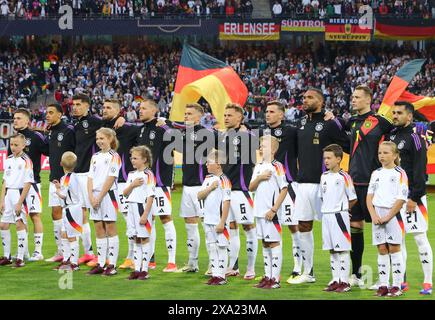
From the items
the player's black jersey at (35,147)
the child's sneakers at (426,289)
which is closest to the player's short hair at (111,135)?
the player's black jersey at (35,147)

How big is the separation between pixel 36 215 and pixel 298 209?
13.8ft

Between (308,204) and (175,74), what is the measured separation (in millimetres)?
32402

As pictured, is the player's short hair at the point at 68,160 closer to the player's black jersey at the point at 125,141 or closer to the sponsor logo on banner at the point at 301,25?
the player's black jersey at the point at 125,141

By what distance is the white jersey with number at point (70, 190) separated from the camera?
12945mm

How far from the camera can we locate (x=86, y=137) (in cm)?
1370

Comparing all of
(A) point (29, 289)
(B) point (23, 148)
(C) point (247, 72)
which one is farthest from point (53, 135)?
(C) point (247, 72)

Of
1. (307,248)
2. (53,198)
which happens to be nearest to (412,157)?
(307,248)

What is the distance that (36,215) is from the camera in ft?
45.9

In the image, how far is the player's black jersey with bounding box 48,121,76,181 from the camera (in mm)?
13656

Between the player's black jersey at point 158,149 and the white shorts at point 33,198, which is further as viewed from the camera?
the white shorts at point 33,198

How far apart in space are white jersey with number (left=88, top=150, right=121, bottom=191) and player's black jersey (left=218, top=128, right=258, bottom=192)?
4.69ft

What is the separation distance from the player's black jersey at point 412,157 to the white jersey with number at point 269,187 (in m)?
1.39

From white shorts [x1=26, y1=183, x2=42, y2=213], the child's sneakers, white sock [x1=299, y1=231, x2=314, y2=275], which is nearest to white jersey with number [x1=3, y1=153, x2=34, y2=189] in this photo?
white shorts [x1=26, y1=183, x2=42, y2=213]

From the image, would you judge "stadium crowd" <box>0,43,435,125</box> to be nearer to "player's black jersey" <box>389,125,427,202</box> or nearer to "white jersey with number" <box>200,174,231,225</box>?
"white jersey with number" <box>200,174,231,225</box>
